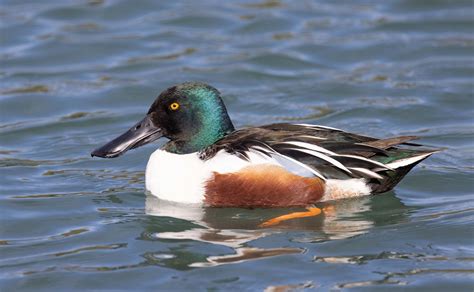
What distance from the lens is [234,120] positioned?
387 inches

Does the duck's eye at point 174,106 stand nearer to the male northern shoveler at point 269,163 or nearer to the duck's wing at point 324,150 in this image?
the male northern shoveler at point 269,163

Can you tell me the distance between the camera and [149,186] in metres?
7.77

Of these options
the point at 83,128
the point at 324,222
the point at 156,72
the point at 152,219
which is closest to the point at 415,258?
the point at 324,222

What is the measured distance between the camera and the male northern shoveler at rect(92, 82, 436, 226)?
7.28m

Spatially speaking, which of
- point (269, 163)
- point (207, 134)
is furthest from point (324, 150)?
point (207, 134)

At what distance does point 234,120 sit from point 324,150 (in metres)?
2.66

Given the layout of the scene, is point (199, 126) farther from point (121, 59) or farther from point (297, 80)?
point (121, 59)

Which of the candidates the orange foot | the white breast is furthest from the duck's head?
the orange foot

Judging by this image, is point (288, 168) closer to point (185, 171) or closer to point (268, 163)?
point (268, 163)

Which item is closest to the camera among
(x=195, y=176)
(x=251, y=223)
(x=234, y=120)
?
(x=251, y=223)

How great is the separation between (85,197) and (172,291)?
2.03 m

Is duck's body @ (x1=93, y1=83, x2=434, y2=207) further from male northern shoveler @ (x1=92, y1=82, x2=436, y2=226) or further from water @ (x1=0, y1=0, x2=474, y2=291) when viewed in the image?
water @ (x1=0, y1=0, x2=474, y2=291)

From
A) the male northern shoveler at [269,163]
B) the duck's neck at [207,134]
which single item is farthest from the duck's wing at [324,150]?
the duck's neck at [207,134]

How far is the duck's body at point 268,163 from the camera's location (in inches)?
287
